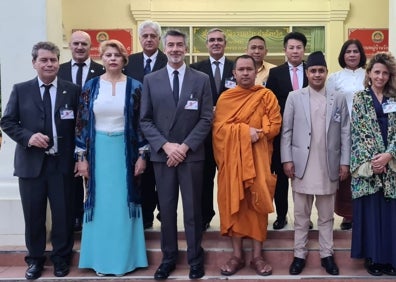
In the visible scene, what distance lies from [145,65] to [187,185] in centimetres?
127

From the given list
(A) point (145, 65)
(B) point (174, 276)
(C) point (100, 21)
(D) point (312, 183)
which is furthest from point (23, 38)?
(C) point (100, 21)

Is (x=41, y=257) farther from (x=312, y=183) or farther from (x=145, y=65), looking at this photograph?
(x=312, y=183)

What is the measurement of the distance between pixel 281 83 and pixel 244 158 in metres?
0.94

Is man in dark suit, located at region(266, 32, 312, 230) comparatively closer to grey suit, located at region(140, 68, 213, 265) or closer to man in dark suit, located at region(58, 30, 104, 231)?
grey suit, located at region(140, 68, 213, 265)

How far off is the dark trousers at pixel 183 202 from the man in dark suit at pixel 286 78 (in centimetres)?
86

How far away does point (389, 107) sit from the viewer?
411 cm

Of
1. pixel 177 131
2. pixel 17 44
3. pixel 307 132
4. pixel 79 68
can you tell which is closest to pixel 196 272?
pixel 177 131

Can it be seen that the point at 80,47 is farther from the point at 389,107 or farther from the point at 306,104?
A: the point at 389,107

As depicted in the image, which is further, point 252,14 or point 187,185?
point 252,14

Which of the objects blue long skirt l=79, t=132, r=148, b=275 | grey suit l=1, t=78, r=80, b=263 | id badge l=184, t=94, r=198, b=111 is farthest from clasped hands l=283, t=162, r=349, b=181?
grey suit l=1, t=78, r=80, b=263

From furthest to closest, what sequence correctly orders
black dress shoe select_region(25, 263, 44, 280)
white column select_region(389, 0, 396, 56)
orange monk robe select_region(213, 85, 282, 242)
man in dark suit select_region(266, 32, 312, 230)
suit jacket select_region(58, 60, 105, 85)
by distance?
white column select_region(389, 0, 396, 56) → suit jacket select_region(58, 60, 105, 85) → man in dark suit select_region(266, 32, 312, 230) → black dress shoe select_region(25, 263, 44, 280) → orange monk robe select_region(213, 85, 282, 242)

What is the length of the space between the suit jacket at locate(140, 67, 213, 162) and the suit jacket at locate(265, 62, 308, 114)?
2.74ft

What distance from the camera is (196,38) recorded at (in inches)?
430

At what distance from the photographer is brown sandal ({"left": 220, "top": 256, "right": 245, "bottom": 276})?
4309 mm
